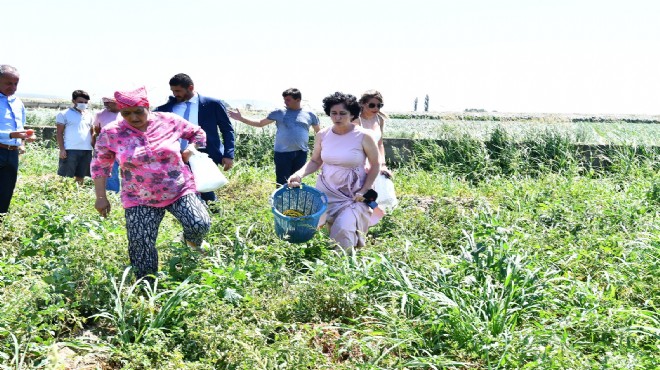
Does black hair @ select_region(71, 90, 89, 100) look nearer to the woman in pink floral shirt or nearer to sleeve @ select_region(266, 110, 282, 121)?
sleeve @ select_region(266, 110, 282, 121)

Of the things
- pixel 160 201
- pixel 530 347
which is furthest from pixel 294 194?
pixel 530 347

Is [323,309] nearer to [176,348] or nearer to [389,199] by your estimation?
[176,348]

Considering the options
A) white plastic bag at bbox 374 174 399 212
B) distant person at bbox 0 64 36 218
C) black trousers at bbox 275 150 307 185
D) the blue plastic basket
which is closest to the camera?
the blue plastic basket

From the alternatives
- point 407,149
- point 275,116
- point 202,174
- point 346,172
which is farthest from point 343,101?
point 407,149

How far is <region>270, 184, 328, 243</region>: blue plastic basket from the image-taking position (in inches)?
189

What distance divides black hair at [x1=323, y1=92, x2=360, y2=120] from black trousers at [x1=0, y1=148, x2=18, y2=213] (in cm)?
289

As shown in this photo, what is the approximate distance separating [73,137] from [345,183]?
4.79 metres

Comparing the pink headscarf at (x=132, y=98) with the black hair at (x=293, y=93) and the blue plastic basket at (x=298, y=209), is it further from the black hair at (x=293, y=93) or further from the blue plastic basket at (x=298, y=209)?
the black hair at (x=293, y=93)

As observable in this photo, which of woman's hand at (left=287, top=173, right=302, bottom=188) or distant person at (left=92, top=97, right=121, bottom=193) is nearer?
woman's hand at (left=287, top=173, right=302, bottom=188)

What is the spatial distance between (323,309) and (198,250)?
1179 millimetres

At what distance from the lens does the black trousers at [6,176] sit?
5816mm

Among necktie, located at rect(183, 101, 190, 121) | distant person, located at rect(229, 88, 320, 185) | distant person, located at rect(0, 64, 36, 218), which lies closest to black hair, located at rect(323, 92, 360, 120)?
necktie, located at rect(183, 101, 190, 121)

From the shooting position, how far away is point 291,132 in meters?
7.61

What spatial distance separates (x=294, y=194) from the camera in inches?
206
